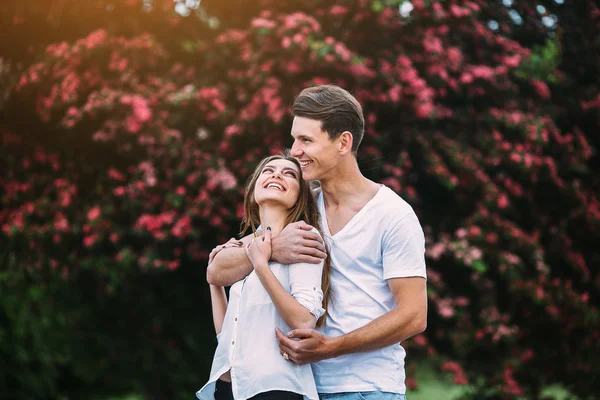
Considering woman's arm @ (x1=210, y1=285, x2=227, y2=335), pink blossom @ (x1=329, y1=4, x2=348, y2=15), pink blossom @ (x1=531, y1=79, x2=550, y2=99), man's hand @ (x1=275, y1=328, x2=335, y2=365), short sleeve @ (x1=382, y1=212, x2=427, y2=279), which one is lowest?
pink blossom @ (x1=531, y1=79, x2=550, y2=99)

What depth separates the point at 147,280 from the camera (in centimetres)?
652

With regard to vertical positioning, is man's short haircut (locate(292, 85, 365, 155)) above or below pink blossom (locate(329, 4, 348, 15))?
above

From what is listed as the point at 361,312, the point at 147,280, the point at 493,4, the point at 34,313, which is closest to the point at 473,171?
the point at 493,4

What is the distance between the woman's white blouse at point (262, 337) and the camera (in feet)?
8.11

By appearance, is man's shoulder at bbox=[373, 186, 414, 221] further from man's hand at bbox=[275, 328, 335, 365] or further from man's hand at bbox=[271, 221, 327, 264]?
man's hand at bbox=[275, 328, 335, 365]

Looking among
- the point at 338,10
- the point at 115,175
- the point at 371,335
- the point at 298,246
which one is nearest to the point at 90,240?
the point at 115,175

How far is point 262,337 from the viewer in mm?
2535

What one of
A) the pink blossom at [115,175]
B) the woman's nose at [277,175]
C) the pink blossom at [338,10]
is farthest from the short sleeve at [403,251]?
the pink blossom at [115,175]

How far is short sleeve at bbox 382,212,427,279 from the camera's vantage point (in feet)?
8.25

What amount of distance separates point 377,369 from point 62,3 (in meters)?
5.26

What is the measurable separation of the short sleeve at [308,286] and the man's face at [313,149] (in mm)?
355

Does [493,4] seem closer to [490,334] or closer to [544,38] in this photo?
[544,38]

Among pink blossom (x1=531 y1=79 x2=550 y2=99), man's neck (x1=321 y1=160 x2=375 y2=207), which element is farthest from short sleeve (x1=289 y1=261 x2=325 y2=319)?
pink blossom (x1=531 y1=79 x2=550 y2=99)

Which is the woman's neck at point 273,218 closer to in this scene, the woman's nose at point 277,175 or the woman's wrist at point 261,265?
the woman's nose at point 277,175
